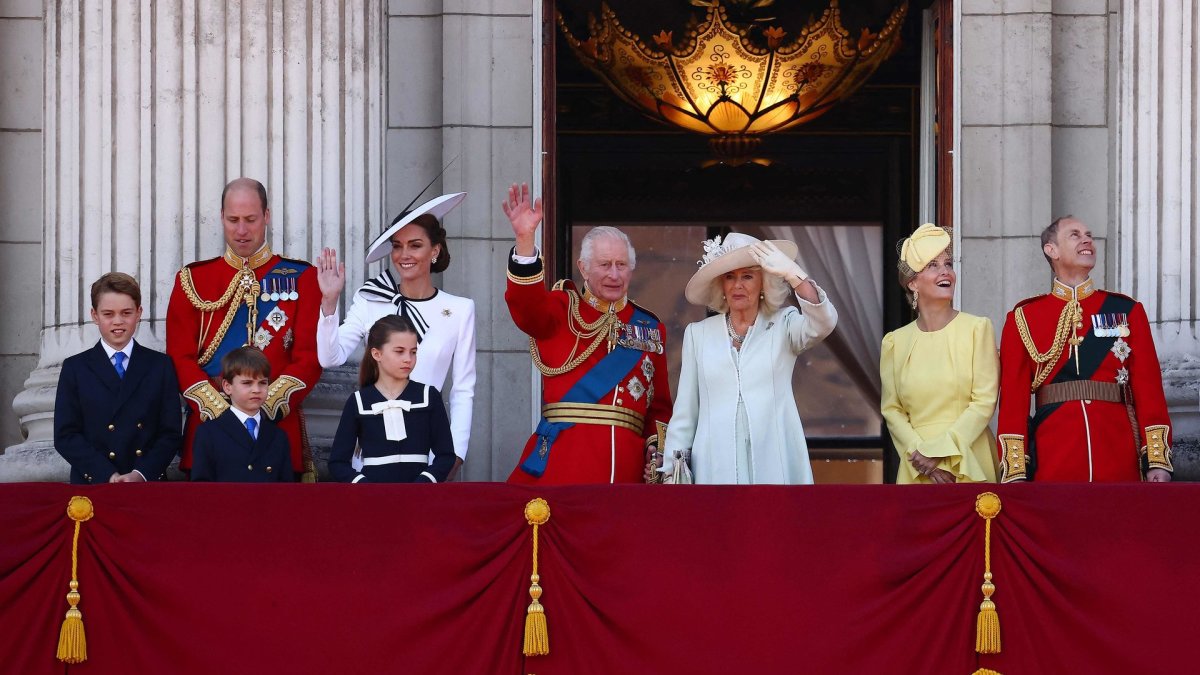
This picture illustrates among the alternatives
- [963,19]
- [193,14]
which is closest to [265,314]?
[193,14]

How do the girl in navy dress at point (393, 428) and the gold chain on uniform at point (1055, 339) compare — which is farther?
the gold chain on uniform at point (1055, 339)

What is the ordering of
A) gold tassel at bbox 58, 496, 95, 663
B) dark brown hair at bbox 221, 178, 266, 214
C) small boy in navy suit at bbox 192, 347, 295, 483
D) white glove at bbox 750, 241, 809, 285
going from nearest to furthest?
gold tassel at bbox 58, 496, 95, 663 → white glove at bbox 750, 241, 809, 285 → small boy in navy suit at bbox 192, 347, 295, 483 → dark brown hair at bbox 221, 178, 266, 214

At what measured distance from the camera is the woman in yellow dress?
7.66m

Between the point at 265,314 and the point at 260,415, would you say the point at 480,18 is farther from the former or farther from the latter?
the point at 260,415

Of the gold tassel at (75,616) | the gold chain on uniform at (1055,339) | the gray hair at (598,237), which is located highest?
the gray hair at (598,237)

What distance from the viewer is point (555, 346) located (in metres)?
7.93

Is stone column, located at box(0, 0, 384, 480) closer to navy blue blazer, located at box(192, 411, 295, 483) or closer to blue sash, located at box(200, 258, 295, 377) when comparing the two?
blue sash, located at box(200, 258, 295, 377)

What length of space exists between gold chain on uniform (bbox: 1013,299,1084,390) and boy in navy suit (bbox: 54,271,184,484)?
3259 millimetres

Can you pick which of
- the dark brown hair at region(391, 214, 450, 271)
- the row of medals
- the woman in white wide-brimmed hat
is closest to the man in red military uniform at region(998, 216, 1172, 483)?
the woman in white wide-brimmed hat

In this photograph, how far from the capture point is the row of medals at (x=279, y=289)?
Answer: 26.7 ft

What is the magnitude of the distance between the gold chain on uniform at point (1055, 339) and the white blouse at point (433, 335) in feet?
7.04

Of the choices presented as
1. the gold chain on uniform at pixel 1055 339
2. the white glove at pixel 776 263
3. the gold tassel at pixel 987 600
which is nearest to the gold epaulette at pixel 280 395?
the white glove at pixel 776 263

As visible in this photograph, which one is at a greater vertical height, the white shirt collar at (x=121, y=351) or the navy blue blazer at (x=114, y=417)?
the white shirt collar at (x=121, y=351)

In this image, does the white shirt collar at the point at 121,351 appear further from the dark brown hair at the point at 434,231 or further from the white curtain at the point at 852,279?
the white curtain at the point at 852,279
